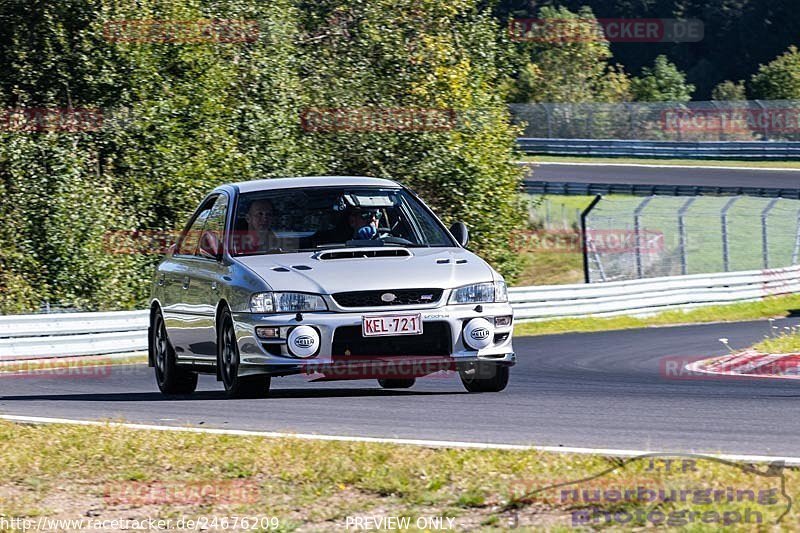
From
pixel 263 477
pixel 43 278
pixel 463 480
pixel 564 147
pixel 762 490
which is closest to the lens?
pixel 762 490

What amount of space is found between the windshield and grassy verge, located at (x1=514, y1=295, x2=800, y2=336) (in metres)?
13.5

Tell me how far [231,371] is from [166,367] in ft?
5.70

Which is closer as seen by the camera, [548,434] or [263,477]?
[263,477]

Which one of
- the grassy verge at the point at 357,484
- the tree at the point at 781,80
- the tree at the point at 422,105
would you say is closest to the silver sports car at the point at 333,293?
the grassy verge at the point at 357,484

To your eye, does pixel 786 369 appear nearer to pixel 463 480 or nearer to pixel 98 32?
pixel 463 480

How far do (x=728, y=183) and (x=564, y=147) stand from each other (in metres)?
11.9

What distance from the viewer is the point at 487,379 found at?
10.1 m

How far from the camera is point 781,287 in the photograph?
30.3 m

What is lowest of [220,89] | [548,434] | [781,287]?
[781,287]

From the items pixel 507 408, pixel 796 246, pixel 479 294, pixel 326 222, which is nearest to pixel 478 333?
pixel 479 294

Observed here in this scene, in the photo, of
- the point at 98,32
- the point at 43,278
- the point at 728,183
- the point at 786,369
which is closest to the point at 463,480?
the point at 786,369

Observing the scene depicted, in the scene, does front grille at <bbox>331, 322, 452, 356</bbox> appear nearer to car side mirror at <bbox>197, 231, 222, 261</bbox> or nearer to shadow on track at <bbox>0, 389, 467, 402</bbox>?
shadow on track at <bbox>0, 389, 467, 402</bbox>

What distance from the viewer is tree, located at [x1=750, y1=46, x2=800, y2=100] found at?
7206 cm

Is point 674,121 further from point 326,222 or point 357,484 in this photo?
point 357,484
